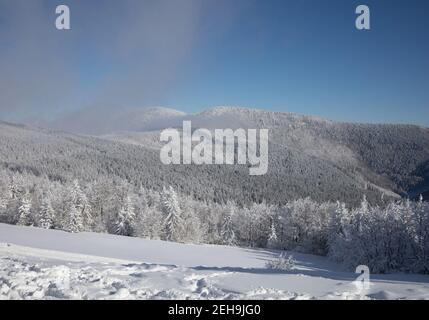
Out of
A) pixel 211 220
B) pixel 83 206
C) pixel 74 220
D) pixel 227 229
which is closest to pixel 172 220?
pixel 83 206

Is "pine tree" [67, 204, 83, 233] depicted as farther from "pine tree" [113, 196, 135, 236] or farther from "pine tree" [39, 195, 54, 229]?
"pine tree" [113, 196, 135, 236]

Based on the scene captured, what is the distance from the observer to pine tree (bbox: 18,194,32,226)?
4822 centimetres

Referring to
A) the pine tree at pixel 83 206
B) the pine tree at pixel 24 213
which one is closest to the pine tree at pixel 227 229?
the pine tree at pixel 83 206

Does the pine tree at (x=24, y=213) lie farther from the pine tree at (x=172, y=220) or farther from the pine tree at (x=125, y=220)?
the pine tree at (x=172, y=220)

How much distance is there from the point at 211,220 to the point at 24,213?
1196 inches

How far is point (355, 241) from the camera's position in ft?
104

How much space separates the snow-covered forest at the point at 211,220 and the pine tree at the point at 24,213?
0.42 feet

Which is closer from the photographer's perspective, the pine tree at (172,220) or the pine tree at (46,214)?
the pine tree at (46,214)

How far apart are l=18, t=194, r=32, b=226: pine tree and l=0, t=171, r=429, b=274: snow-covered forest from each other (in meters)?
0.13

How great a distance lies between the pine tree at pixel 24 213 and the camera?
Result: 1898 inches
